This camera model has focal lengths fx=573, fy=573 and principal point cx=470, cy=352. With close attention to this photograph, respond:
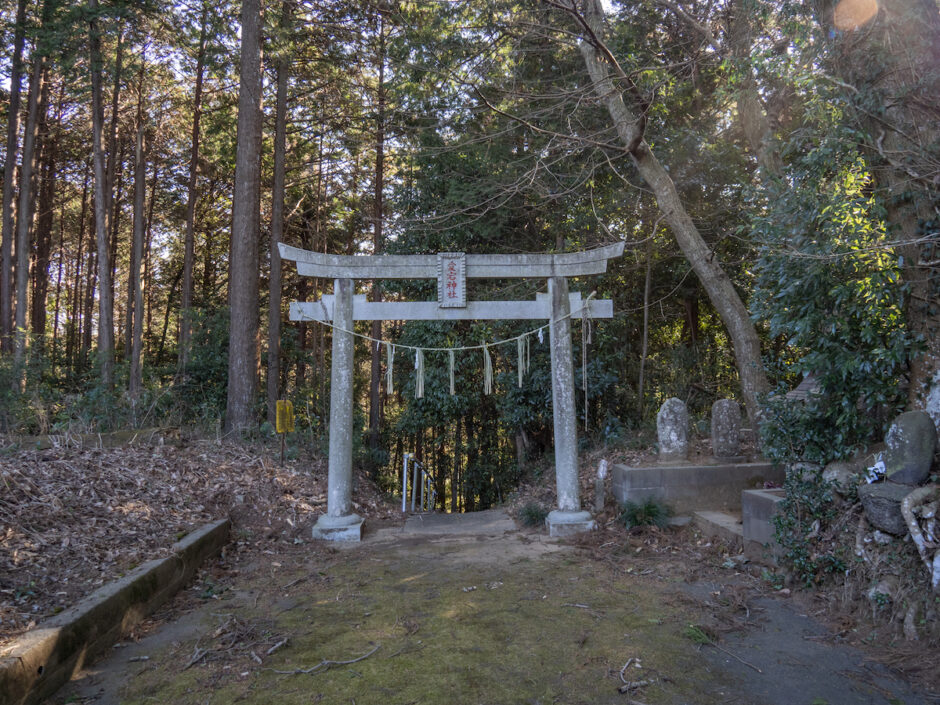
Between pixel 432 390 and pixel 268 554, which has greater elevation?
pixel 432 390

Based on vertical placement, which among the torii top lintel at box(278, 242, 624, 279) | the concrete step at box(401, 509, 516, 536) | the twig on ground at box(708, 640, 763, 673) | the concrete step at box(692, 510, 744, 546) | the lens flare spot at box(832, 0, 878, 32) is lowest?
the concrete step at box(401, 509, 516, 536)

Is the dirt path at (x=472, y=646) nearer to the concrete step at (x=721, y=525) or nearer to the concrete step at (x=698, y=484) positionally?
the concrete step at (x=721, y=525)

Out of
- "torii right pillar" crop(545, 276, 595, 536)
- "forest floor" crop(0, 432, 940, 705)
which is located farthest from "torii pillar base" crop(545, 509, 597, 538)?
"forest floor" crop(0, 432, 940, 705)

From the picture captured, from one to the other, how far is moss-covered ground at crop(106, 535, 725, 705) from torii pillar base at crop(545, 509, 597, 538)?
1.03 metres

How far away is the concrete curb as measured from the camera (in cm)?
290


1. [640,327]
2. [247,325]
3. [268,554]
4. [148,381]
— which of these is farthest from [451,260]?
[148,381]

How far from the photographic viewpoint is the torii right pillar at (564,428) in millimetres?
7004

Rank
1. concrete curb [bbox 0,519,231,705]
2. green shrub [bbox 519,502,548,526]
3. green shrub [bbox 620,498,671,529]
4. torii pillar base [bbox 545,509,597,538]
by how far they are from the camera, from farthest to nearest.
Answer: green shrub [bbox 519,502,548,526], torii pillar base [bbox 545,509,597,538], green shrub [bbox 620,498,671,529], concrete curb [bbox 0,519,231,705]

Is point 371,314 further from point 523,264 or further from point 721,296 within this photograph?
point 721,296

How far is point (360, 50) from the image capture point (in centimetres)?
1260

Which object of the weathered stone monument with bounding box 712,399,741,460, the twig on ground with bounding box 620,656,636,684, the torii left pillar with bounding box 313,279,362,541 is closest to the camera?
the twig on ground with bounding box 620,656,636,684

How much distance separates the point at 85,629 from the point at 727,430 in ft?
22.9

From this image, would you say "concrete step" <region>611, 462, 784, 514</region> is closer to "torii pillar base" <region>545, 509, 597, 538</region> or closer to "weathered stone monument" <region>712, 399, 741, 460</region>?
"weathered stone monument" <region>712, 399, 741, 460</region>

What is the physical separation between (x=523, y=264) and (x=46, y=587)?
562 centimetres
